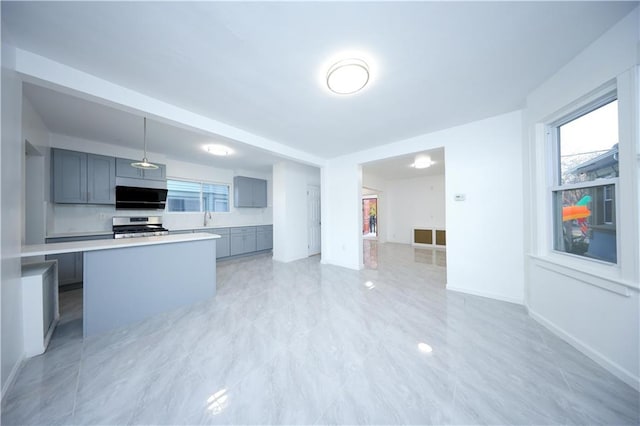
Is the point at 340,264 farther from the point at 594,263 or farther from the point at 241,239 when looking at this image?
the point at 594,263

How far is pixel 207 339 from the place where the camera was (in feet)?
6.45

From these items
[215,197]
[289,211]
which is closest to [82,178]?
[215,197]

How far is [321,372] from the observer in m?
1.54

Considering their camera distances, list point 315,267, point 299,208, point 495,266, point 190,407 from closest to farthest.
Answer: point 190,407, point 495,266, point 315,267, point 299,208

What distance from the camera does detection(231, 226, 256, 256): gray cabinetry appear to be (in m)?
5.48

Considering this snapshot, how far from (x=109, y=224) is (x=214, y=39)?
4505 mm

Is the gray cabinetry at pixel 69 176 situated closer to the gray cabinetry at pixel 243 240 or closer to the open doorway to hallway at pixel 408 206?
the gray cabinetry at pixel 243 240

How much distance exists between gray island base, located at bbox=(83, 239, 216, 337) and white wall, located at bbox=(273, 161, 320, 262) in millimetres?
2339

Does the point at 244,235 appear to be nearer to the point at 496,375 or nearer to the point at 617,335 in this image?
the point at 496,375

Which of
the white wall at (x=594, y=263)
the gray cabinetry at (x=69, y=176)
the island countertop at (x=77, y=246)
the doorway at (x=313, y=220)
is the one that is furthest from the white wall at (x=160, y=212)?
the white wall at (x=594, y=263)

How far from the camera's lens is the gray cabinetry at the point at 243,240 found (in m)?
5.48

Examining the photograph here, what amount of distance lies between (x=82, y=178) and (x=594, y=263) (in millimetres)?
6916

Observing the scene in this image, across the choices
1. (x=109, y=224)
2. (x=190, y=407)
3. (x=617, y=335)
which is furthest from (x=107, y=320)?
(x=617, y=335)

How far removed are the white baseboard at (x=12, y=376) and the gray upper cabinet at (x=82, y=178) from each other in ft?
9.71
